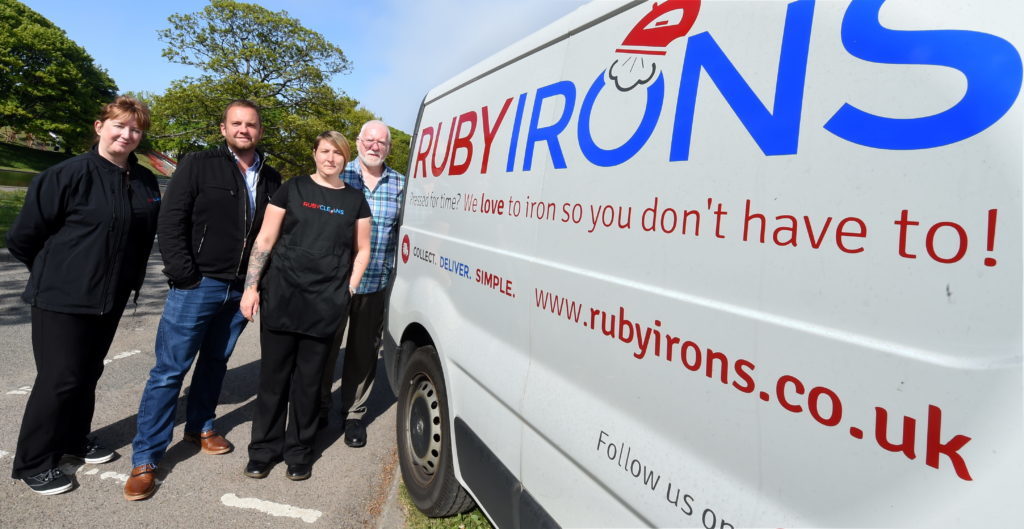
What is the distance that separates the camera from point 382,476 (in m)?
3.33

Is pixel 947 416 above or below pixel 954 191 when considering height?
below

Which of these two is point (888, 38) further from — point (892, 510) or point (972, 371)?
point (892, 510)

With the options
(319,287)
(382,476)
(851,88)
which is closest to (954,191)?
(851,88)

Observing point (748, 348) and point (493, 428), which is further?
point (493, 428)

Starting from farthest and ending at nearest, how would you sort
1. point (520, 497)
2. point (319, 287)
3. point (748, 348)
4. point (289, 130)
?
1. point (289, 130)
2. point (319, 287)
3. point (520, 497)
4. point (748, 348)

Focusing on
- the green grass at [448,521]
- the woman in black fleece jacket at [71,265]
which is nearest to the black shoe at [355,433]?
the green grass at [448,521]

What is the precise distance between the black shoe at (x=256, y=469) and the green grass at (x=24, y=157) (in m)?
49.1

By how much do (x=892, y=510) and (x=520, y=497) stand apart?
1.21 m

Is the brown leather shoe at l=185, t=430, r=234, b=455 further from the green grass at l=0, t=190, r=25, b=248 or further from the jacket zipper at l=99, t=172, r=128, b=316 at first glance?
the green grass at l=0, t=190, r=25, b=248

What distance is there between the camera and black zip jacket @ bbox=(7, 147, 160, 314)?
2.62 m

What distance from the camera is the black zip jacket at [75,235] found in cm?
262

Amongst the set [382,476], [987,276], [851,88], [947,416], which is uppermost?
[851,88]

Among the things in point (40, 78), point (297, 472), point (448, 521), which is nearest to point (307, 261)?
point (297, 472)

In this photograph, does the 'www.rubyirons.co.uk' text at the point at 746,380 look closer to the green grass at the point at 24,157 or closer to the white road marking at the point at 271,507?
the white road marking at the point at 271,507
